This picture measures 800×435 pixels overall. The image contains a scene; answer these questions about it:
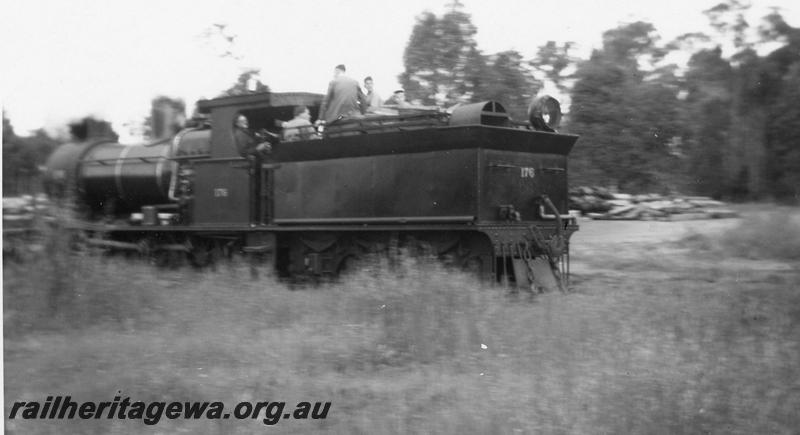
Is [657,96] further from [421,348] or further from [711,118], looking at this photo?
[421,348]

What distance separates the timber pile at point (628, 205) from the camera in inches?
657

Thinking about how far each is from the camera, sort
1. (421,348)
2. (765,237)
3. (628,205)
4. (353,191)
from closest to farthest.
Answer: (421,348), (765,237), (353,191), (628,205)

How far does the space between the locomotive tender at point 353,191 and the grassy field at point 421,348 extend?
0.72 m

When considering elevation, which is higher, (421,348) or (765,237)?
(765,237)

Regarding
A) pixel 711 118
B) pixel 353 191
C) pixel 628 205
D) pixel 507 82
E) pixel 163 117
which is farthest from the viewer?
pixel 628 205

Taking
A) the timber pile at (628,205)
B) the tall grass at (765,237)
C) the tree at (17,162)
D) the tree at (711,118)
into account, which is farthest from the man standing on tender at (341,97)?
the timber pile at (628,205)

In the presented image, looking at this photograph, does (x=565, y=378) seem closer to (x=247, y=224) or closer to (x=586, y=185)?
(x=247, y=224)

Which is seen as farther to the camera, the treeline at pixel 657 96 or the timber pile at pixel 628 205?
the timber pile at pixel 628 205

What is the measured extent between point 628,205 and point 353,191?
28.8 feet

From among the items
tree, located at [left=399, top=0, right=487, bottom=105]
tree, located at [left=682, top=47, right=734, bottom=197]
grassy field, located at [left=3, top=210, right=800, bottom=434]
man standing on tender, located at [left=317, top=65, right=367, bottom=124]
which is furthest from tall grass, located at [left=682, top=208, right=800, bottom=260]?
man standing on tender, located at [left=317, top=65, right=367, bottom=124]

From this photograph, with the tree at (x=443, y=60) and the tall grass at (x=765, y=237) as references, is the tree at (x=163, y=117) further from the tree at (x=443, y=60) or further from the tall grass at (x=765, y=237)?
the tall grass at (x=765, y=237)

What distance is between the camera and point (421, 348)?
6.42 m

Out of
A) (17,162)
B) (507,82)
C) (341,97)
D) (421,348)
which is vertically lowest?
(421,348)

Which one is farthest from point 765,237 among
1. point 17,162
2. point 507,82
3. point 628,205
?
point 628,205
